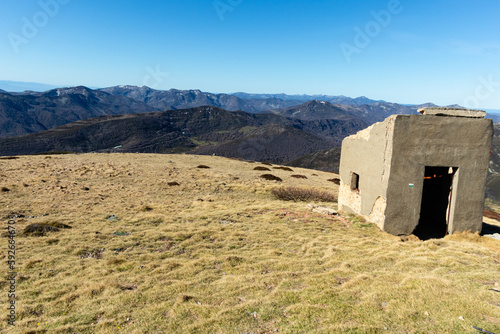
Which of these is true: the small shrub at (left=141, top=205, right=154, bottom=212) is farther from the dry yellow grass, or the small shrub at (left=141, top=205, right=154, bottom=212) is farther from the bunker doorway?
the bunker doorway

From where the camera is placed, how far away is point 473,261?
818 centimetres

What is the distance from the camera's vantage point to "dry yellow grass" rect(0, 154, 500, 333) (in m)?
5.24

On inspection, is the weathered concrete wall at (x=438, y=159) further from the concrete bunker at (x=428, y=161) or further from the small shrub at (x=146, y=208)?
the small shrub at (x=146, y=208)

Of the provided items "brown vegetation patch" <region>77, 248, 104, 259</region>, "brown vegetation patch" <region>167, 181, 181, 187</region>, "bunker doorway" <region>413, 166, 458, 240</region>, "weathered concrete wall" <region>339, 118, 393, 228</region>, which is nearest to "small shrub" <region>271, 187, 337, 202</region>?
"weathered concrete wall" <region>339, 118, 393, 228</region>

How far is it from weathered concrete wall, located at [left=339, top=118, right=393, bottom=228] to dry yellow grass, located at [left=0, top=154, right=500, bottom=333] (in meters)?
0.91

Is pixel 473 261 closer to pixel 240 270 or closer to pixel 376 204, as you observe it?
pixel 376 204

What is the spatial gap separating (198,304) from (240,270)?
2.06 metres

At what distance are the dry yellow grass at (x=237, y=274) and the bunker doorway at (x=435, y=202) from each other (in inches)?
70.0

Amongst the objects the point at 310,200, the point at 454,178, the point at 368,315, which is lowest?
the point at 310,200

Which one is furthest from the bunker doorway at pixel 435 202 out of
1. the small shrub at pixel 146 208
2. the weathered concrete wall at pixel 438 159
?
the small shrub at pixel 146 208

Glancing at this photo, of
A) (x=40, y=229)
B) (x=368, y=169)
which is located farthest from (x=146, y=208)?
(x=368, y=169)

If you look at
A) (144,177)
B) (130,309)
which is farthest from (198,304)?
(144,177)

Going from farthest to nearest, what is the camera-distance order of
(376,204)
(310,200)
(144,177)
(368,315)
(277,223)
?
(144,177) < (310,200) < (277,223) < (376,204) < (368,315)

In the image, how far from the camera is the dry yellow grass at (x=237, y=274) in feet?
17.2
